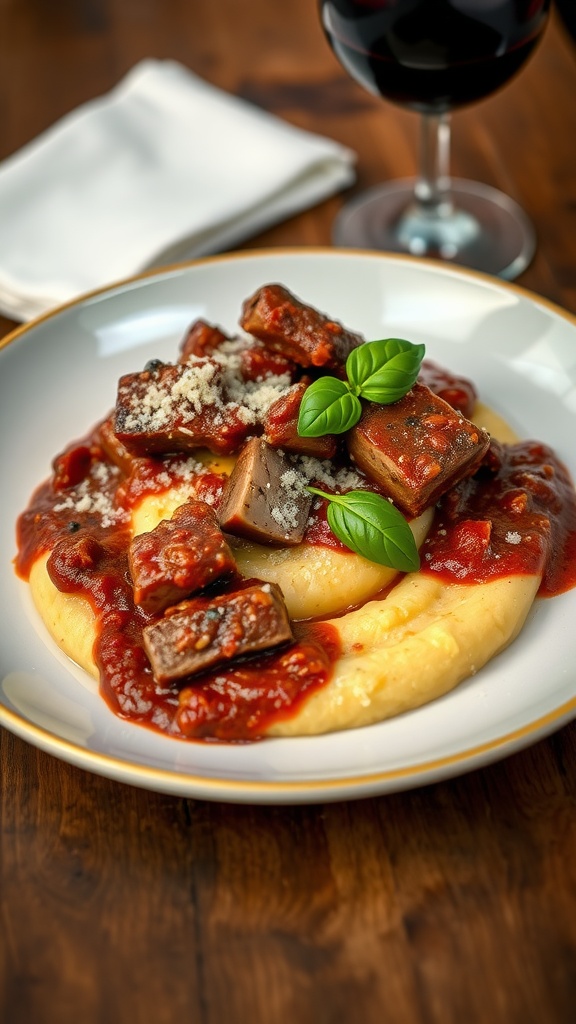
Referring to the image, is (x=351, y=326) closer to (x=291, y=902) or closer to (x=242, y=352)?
(x=242, y=352)

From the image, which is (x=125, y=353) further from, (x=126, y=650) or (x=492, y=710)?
(x=492, y=710)

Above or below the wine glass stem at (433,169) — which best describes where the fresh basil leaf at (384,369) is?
above

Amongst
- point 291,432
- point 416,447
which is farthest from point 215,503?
point 416,447

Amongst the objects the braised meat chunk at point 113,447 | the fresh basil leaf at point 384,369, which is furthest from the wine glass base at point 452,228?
the braised meat chunk at point 113,447

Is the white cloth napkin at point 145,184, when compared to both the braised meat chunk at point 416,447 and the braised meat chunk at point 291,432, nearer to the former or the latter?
the braised meat chunk at point 291,432

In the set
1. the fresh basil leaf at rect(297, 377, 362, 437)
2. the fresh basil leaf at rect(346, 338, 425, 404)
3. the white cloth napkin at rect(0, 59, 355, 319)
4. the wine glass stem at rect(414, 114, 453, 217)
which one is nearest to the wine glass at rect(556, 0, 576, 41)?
the wine glass stem at rect(414, 114, 453, 217)

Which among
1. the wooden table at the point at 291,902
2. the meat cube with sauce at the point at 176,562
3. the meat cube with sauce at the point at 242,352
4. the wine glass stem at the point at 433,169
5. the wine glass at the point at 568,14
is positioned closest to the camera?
the wooden table at the point at 291,902

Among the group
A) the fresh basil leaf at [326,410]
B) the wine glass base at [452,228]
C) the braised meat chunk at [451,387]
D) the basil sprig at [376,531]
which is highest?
the fresh basil leaf at [326,410]
